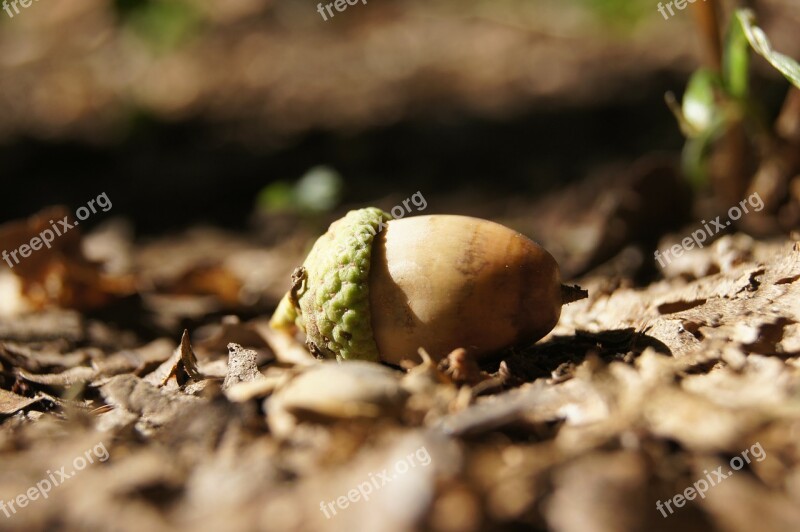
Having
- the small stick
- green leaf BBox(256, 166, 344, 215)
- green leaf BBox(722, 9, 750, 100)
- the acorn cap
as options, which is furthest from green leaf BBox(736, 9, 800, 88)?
green leaf BBox(256, 166, 344, 215)

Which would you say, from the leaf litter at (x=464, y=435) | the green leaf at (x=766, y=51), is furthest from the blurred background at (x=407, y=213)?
the green leaf at (x=766, y=51)

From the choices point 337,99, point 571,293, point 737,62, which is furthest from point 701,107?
point 337,99

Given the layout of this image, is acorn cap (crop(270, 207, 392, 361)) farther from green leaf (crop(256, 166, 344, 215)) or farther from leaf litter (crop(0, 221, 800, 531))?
green leaf (crop(256, 166, 344, 215))

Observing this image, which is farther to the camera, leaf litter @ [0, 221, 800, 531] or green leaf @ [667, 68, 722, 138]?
green leaf @ [667, 68, 722, 138]

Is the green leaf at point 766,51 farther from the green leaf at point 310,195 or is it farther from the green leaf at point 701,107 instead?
the green leaf at point 310,195

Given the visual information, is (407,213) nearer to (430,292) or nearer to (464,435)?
(430,292)

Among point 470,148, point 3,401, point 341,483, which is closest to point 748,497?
point 341,483
